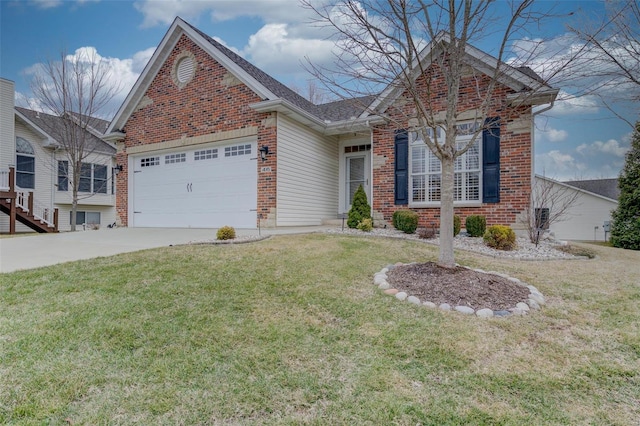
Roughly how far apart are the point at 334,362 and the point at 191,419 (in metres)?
1.10

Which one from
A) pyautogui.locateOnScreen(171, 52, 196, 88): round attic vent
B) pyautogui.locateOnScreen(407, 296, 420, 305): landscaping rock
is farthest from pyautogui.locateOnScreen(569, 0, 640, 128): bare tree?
pyautogui.locateOnScreen(171, 52, 196, 88): round attic vent

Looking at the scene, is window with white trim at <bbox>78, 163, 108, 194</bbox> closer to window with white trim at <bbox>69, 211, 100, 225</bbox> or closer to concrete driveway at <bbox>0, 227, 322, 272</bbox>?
window with white trim at <bbox>69, 211, 100, 225</bbox>

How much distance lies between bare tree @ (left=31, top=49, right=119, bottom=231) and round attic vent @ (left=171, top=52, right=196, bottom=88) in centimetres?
402

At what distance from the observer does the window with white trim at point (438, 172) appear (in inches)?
357

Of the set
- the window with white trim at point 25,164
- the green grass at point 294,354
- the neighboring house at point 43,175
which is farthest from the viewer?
the window with white trim at point 25,164

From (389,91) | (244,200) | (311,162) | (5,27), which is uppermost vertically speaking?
(5,27)

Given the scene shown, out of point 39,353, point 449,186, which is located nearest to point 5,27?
point 39,353

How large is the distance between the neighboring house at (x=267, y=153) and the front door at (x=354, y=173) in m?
0.04

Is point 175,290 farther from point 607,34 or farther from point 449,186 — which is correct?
point 607,34

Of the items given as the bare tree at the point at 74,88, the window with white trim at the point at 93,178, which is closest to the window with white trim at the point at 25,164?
the window with white trim at the point at 93,178

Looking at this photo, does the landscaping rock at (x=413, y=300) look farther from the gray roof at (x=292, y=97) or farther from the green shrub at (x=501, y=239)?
the gray roof at (x=292, y=97)

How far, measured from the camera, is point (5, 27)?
1138cm

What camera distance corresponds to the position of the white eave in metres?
9.37

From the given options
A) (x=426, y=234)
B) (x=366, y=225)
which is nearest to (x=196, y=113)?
(x=366, y=225)
